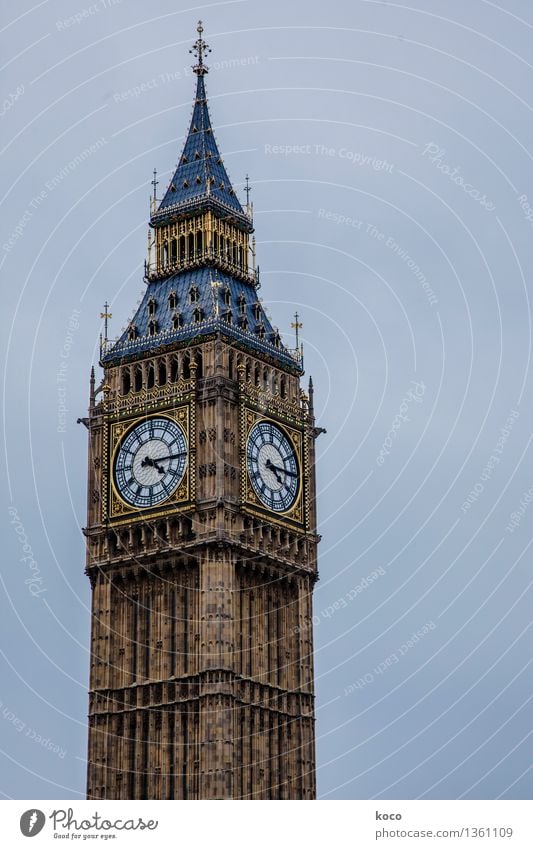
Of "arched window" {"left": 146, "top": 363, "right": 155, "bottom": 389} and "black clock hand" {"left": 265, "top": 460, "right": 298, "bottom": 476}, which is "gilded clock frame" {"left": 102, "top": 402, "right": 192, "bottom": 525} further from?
"black clock hand" {"left": 265, "top": 460, "right": 298, "bottom": 476}

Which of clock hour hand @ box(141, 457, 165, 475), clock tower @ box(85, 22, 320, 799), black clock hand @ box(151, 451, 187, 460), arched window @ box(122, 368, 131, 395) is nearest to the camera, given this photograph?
clock tower @ box(85, 22, 320, 799)

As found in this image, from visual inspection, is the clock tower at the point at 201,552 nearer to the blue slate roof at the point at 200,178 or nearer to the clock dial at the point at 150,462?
the clock dial at the point at 150,462

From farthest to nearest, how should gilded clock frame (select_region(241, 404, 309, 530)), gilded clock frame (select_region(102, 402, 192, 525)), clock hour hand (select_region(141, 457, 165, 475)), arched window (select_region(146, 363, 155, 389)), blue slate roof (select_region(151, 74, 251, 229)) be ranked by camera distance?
blue slate roof (select_region(151, 74, 251, 229)) < arched window (select_region(146, 363, 155, 389)) < clock hour hand (select_region(141, 457, 165, 475)) < gilded clock frame (select_region(241, 404, 309, 530)) < gilded clock frame (select_region(102, 402, 192, 525))

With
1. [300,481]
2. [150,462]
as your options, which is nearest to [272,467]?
[300,481]

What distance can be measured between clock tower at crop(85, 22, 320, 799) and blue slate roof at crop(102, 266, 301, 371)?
14 centimetres

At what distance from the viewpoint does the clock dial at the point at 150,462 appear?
12544 centimetres

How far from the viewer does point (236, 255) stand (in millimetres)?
135875

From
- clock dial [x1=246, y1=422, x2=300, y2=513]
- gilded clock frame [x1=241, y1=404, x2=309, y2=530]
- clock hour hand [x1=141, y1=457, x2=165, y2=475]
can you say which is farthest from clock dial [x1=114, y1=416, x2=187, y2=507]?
clock dial [x1=246, y1=422, x2=300, y2=513]

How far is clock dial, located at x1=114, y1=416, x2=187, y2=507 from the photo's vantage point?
125 metres

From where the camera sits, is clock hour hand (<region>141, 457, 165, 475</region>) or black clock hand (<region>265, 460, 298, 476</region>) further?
black clock hand (<region>265, 460, 298, 476</region>)
